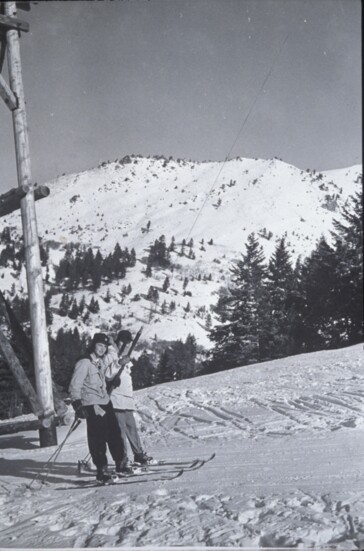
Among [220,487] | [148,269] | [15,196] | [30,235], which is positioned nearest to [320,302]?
[30,235]

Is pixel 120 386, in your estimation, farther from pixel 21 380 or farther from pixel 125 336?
pixel 21 380

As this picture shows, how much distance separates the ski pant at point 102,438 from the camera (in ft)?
20.4

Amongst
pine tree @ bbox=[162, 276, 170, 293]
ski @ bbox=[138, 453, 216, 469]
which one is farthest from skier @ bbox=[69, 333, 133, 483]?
pine tree @ bbox=[162, 276, 170, 293]

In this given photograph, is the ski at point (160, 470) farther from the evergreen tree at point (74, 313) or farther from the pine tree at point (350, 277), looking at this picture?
the evergreen tree at point (74, 313)

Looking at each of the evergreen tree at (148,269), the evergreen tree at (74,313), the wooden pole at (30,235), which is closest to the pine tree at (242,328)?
the wooden pole at (30,235)

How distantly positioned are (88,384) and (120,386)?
0.59m

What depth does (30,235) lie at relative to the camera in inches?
314

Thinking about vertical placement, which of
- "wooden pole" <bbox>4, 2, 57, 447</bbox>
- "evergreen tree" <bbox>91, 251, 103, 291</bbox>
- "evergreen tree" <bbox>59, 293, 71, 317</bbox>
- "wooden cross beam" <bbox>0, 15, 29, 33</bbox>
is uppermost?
"evergreen tree" <bbox>91, 251, 103, 291</bbox>

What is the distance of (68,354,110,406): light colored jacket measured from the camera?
20.7 feet

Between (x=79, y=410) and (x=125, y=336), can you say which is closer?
(x=79, y=410)

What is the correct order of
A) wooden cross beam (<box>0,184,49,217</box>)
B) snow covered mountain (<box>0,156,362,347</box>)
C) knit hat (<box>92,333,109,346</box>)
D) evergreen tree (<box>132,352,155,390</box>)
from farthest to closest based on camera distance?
1. snow covered mountain (<box>0,156,362,347</box>)
2. evergreen tree (<box>132,352,155,390</box>)
3. wooden cross beam (<box>0,184,49,217</box>)
4. knit hat (<box>92,333,109,346</box>)

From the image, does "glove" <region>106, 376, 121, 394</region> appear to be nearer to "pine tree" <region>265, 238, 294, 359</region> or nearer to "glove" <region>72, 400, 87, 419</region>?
"glove" <region>72, 400, 87, 419</region>

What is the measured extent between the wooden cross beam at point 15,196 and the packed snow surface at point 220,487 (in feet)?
12.9

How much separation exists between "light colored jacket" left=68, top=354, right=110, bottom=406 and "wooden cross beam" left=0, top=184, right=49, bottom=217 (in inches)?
117
